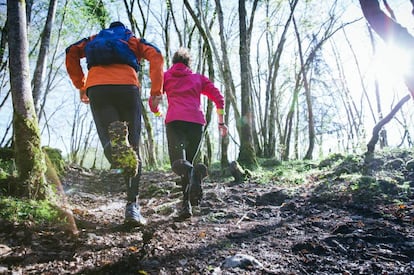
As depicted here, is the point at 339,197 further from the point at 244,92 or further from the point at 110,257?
the point at 244,92

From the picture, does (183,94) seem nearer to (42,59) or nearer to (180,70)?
(180,70)

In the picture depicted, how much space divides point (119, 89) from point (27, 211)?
4.50 feet

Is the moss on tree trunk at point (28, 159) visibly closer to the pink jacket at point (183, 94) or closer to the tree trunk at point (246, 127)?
the pink jacket at point (183, 94)

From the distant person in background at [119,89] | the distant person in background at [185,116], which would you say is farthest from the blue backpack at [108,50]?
the distant person in background at [185,116]

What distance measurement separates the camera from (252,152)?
7648 millimetres

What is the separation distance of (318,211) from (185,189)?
5.26ft

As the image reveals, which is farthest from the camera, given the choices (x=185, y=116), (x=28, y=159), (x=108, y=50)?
(x=185, y=116)

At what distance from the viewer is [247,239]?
245cm

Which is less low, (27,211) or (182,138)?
(182,138)

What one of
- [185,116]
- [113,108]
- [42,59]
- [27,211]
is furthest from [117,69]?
[42,59]

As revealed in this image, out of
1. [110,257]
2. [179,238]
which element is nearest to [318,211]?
[179,238]

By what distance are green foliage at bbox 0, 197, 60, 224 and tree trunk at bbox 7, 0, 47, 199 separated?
8.2 inches

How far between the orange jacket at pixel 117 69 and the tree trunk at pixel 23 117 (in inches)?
22.9

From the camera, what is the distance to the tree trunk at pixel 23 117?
2.94 metres
